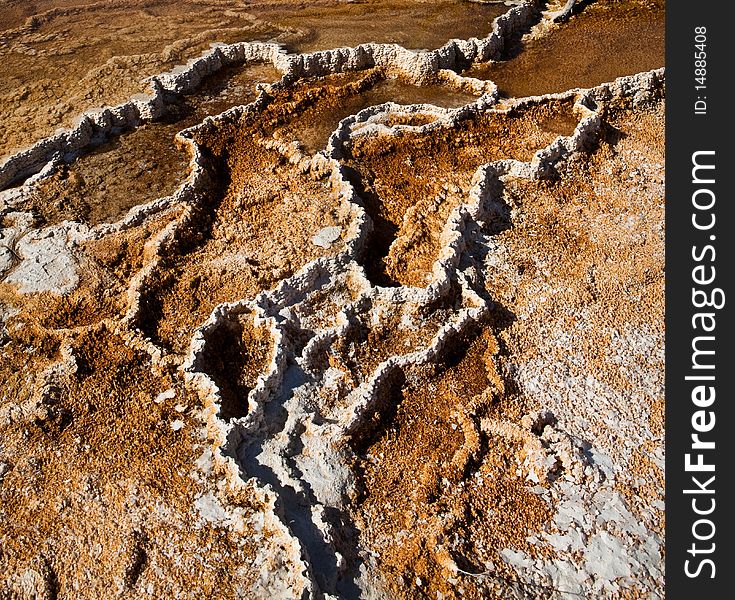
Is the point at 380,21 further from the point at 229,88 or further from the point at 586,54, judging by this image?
the point at 586,54

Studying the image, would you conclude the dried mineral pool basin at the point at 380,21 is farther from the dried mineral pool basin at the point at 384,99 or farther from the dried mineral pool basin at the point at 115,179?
the dried mineral pool basin at the point at 115,179

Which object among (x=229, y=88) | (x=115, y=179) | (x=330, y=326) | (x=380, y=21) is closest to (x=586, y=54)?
(x=380, y=21)

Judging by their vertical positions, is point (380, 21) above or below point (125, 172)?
above
